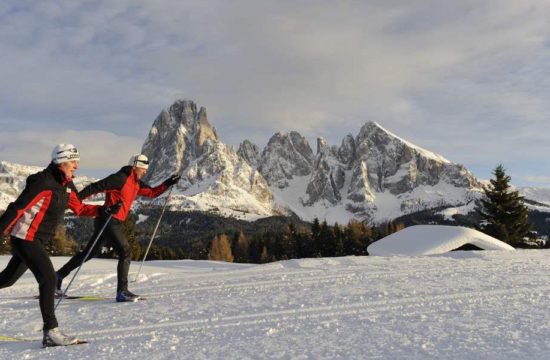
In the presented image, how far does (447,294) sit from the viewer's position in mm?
6758

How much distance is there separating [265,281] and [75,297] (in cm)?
350

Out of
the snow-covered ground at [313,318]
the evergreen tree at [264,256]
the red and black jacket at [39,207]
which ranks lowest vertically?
the evergreen tree at [264,256]

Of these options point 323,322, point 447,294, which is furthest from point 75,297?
point 447,294

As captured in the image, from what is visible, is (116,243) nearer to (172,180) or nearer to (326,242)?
(172,180)

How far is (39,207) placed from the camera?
16.8 ft

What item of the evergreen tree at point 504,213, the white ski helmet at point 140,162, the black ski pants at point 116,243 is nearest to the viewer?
the black ski pants at point 116,243

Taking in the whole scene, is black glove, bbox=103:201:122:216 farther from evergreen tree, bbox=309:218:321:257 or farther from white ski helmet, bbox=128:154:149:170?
evergreen tree, bbox=309:218:321:257

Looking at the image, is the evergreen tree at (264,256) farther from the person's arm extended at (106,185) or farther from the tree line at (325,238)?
the person's arm extended at (106,185)

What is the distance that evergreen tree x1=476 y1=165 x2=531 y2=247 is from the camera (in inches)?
1620

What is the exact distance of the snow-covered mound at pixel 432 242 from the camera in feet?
76.9

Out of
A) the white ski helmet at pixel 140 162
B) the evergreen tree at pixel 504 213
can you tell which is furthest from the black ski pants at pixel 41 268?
the evergreen tree at pixel 504 213

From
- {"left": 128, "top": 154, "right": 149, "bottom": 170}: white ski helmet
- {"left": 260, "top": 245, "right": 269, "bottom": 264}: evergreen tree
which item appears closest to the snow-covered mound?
{"left": 128, "top": 154, "right": 149, "bottom": 170}: white ski helmet

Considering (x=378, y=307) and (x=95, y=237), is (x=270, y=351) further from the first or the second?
(x=95, y=237)

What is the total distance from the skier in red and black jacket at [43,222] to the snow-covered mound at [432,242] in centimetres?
1983
